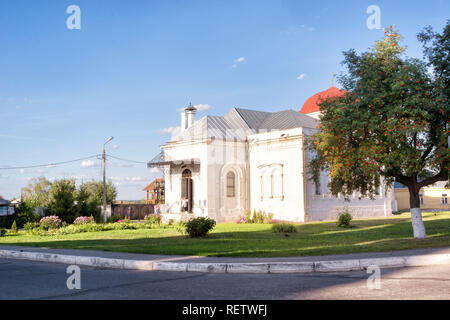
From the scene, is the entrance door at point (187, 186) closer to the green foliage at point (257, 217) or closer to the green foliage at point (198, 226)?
the green foliage at point (257, 217)

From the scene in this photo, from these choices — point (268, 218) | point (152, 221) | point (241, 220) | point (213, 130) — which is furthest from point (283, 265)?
point (213, 130)

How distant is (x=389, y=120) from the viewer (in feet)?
44.5

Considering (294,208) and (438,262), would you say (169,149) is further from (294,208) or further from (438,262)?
(438,262)

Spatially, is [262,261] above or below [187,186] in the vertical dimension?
below

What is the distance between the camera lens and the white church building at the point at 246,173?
30.5 m

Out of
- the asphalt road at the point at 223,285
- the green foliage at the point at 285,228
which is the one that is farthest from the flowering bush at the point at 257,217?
the asphalt road at the point at 223,285

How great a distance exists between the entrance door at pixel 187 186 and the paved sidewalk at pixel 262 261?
812 inches

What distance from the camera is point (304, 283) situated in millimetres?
8078

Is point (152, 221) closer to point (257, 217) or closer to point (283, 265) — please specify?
point (257, 217)

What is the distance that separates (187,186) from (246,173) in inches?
177

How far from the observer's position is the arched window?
32500mm
